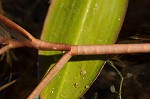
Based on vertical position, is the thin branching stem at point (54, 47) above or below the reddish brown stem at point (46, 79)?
above

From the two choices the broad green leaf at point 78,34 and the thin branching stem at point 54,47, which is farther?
the broad green leaf at point 78,34

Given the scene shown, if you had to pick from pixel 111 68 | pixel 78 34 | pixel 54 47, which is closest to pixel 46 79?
pixel 54 47

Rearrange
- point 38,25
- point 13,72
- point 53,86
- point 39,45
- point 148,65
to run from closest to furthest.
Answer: point 39,45 → point 53,86 → point 148,65 → point 13,72 → point 38,25

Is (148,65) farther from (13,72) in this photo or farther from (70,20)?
(13,72)

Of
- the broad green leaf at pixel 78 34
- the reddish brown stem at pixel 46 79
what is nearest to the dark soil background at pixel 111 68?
the broad green leaf at pixel 78 34

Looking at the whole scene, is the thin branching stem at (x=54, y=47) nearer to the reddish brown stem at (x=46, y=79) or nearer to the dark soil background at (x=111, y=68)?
the reddish brown stem at (x=46, y=79)

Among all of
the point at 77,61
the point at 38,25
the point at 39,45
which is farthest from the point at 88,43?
the point at 38,25

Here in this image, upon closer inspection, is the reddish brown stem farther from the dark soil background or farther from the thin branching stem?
the dark soil background
